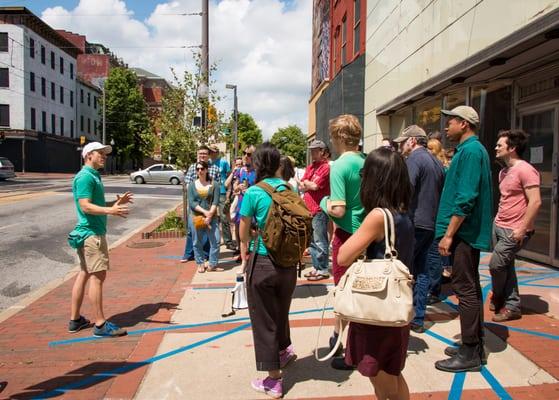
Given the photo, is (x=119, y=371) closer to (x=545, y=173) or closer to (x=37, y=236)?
(x=545, y=173)

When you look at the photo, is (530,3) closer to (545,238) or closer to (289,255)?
(545,238)

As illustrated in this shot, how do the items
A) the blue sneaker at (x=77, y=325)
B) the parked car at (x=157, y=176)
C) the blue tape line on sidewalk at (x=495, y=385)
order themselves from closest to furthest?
the blue tape line on sidewalk at (x=495, y=385) → the blue sneaker at (x=77, y=325) → the parked car at (x=157, y=176)

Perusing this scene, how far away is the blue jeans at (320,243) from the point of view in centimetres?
671

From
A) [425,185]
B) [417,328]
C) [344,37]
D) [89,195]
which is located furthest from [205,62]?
[417,328]

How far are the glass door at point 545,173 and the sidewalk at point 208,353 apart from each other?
121cm

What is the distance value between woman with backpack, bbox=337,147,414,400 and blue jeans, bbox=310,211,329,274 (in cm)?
396

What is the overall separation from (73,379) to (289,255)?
76.9 inches

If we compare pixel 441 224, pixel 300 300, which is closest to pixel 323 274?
pixel 300 300

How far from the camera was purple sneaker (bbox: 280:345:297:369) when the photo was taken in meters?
3.76

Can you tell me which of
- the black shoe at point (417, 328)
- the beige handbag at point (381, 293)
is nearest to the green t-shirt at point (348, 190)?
the beige handbag at point (381, 293)

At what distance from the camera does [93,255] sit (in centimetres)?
444

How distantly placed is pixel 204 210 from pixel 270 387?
4.22 m

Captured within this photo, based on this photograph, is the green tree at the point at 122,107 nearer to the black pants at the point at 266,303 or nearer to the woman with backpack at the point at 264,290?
the woman with backpack at the point at 264,290

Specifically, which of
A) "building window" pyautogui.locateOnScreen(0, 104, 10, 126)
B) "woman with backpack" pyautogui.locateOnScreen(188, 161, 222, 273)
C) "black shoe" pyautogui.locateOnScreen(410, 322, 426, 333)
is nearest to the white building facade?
"black shoe" pyautogui.locateOnScreen(410, 322, 426, 333)
